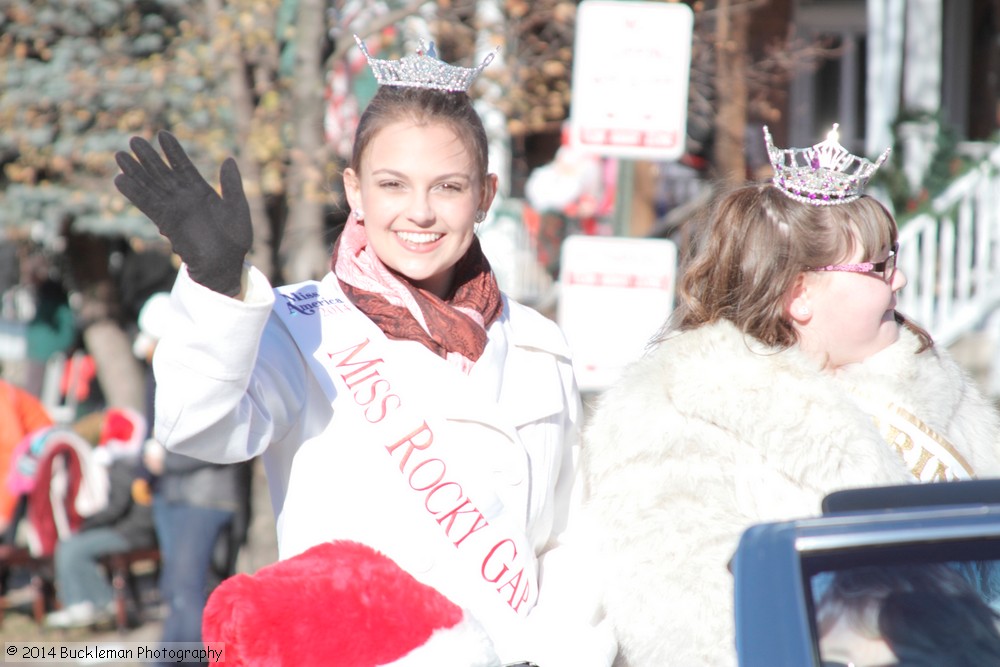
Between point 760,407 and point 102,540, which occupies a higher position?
point 760,407

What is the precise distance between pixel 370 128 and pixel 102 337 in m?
8.42

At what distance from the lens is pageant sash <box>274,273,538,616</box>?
8.07 feet

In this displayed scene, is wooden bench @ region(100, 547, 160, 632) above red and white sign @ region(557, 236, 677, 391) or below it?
below

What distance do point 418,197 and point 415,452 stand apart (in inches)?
21.0

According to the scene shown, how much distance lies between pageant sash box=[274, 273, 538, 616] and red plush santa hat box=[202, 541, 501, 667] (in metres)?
0.29

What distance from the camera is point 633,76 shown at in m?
5.36

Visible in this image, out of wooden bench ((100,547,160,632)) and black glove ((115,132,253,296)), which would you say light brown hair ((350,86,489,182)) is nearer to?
black glove ((115,132,253,296))

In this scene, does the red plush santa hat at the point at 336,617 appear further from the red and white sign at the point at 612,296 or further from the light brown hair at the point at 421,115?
the red and white sign at the point at 612,296

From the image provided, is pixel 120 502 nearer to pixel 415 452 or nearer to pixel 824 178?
pixel 415 452

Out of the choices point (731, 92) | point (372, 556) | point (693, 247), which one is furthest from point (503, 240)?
point (372, 556)

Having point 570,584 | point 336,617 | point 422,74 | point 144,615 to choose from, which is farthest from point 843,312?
point 144,615

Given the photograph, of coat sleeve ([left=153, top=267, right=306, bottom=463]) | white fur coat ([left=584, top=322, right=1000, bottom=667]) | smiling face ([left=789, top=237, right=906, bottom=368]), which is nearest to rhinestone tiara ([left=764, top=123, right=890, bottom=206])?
smiling face ([left=789, top=237, right=906, bottom=368])

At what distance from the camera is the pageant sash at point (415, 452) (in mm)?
2461

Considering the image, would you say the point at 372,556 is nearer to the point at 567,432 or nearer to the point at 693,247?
the point at 567,432
